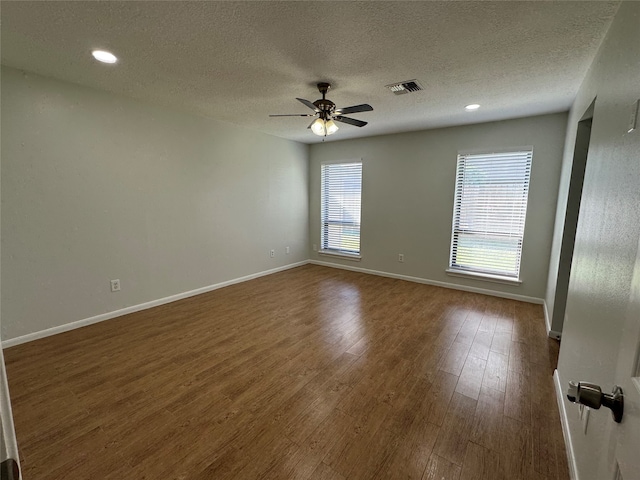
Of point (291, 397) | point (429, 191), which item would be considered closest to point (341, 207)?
point (429, 191)

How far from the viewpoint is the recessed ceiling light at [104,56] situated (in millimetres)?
2203

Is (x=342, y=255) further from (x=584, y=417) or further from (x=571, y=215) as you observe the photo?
(x=584, y=417)

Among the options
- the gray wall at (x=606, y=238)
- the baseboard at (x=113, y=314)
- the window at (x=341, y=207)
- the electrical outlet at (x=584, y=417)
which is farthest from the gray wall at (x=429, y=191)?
the electrical outlet at (x=584, y=417)

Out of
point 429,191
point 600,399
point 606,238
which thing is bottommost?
point 600,399

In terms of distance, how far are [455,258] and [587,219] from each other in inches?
113

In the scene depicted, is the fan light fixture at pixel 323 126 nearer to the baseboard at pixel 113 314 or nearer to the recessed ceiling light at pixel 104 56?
the recessed ceiling light at pixel 104 56

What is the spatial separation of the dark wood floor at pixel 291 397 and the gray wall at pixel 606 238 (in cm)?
45

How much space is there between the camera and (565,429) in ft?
5.73

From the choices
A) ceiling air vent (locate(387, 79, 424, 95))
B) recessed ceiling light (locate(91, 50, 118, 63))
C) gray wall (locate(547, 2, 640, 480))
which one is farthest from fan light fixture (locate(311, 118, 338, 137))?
gray wall (locate(547, 2, 640, 480))

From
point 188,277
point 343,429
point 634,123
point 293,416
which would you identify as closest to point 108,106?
point 188,277

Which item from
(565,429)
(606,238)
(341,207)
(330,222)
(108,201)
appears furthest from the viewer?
(330,222)

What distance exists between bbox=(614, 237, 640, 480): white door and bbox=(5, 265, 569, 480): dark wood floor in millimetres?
1106

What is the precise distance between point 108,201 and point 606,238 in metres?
4.14

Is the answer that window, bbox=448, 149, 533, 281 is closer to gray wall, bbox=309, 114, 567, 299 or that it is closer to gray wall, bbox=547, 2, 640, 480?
gray wall, bbox=309, 114, 567, 299
